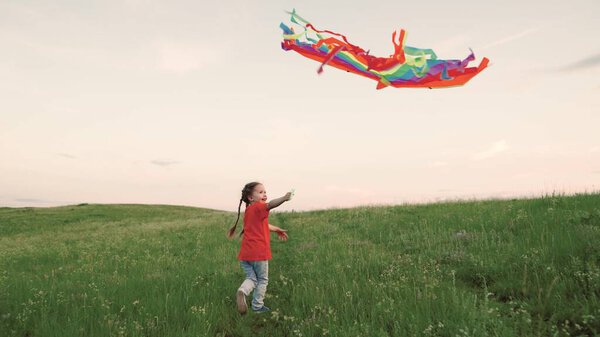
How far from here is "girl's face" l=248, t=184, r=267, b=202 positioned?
747 centimetres

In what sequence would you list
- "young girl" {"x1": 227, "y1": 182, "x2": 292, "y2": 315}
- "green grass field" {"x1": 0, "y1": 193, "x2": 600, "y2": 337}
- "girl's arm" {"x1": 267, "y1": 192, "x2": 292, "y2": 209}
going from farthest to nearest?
"young girl" {"x1": 227, "y1": 182, "x2": 292, "y2": 315}, "girl's arm" {"x1": 267, "y1": 192, "x2": 292, "y2": 209}, "green grass field" {"x1": 0, "y1": 193, "x2": 600, "y2": 337}

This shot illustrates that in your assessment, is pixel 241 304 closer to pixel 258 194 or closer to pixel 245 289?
pixel 245 289

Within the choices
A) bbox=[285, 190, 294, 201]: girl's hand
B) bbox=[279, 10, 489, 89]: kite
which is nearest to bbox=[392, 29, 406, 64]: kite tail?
bbox=[279, 10, 489, 89]: kite

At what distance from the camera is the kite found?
6.91m

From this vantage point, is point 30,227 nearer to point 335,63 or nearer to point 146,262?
point 146,262

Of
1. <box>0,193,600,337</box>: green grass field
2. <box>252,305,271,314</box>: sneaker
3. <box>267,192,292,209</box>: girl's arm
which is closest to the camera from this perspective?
<box>0,193,600,337</box>: green grass field

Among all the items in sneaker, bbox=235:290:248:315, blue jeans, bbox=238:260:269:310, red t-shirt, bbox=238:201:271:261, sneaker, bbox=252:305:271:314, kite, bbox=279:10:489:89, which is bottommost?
sneaker, bbox=252:305:271:314

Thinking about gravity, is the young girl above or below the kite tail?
below

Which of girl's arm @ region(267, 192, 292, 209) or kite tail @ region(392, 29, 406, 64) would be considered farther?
kite tail @ region(392, 29, 406, 64)

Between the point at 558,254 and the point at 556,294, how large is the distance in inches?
69.3

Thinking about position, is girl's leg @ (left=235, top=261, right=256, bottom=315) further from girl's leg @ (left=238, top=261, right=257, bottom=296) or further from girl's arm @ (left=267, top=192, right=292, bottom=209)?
girl's arm @ (left=267, top=192, right=292, bottom=209)

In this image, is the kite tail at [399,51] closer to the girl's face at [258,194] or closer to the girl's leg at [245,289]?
the girl's face at [258,194]

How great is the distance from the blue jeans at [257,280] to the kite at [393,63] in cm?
374

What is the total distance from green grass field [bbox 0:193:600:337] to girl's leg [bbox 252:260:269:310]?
253mm
